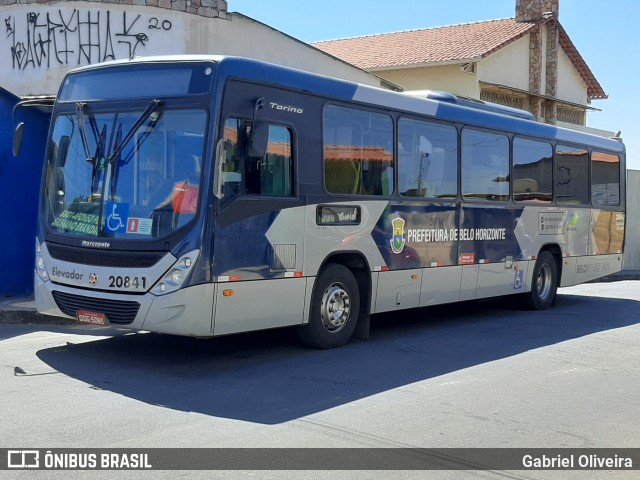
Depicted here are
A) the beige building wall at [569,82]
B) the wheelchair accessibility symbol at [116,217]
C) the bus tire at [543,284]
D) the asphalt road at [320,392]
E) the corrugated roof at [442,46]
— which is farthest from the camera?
the beige building wall at [569,82]

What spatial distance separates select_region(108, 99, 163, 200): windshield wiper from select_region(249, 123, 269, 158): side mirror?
3.26ft

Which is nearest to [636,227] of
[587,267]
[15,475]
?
[587,267]

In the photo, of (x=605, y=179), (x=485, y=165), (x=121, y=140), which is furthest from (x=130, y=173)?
(x=605, y=179)

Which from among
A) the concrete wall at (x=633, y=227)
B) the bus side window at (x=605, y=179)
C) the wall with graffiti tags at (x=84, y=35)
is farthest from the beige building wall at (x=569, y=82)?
the wall with graffiti tags at (x=84, y=35)

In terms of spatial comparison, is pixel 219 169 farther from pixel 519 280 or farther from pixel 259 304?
pixel 519 280

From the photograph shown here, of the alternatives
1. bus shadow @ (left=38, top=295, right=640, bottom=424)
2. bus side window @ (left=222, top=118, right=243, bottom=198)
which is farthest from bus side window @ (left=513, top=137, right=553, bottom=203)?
bus side window @ (left=222, top=118, right=243, bottom=198)

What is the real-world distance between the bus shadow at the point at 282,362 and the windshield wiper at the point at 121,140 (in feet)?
6.29

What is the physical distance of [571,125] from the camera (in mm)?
33812

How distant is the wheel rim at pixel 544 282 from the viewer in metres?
14.9

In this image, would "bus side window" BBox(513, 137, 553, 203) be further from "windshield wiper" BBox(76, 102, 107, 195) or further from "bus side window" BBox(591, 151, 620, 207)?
"windshield wiper" BBox(76, 102, 107, 195)

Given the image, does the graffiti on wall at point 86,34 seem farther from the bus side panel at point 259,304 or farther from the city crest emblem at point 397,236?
the bus side panel at point 259,304

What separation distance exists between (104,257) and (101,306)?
0.50 m

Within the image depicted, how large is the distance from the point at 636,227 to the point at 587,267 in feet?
30.7

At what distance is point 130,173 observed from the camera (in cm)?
860
